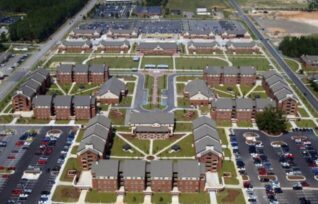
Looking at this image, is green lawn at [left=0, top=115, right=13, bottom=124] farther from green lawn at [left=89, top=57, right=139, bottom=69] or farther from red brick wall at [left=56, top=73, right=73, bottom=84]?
green lawn at [left=89, top=57, right=139, bottom=69]

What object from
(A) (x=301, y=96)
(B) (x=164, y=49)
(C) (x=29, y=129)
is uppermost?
(B) (x=164, y=49)

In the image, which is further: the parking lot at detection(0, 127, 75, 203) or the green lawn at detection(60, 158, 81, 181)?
the green lawn at detection(60, 158, 81, 181)

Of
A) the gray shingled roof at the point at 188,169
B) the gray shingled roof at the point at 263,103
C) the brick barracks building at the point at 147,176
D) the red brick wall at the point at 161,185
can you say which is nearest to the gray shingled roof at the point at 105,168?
the brick barracks building at the point at 147,176

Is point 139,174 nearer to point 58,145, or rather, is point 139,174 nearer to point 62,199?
point 62,199

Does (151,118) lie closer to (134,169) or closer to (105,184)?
(134,169)

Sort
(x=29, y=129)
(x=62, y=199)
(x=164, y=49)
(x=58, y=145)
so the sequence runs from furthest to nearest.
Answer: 1. (x=164, y=49)
2. (x=29, y=129)
3. (x=58, y=145)
4. (x=62, y=199)

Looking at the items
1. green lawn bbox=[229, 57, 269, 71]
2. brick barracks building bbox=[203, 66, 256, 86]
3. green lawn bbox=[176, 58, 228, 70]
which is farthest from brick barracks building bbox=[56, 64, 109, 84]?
green lawn bbox=[229, 57, 269, 71]

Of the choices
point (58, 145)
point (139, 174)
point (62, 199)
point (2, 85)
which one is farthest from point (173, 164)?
point (2, 85)
